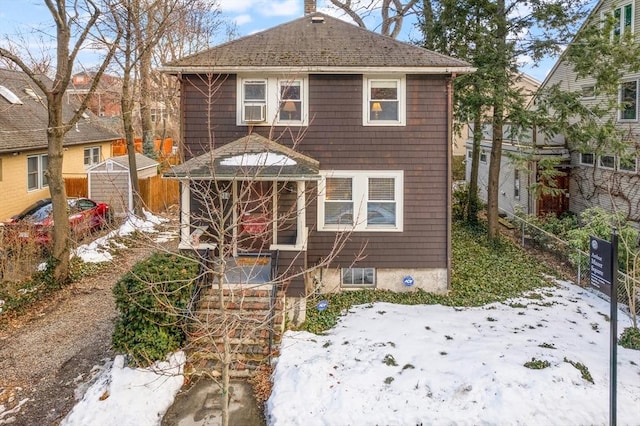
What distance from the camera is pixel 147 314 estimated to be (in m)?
8.02

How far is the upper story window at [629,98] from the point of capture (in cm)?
1778

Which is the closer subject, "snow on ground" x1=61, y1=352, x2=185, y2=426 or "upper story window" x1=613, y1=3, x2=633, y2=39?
"snow on ground" x1=61, y1=352, x2=185, y2=426

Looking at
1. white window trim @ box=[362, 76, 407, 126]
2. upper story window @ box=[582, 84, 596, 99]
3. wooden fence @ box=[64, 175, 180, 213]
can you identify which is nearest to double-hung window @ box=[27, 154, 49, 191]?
wooden fence @ box=[64, 175, 180, 213]

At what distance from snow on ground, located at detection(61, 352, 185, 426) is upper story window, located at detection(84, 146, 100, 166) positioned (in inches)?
832

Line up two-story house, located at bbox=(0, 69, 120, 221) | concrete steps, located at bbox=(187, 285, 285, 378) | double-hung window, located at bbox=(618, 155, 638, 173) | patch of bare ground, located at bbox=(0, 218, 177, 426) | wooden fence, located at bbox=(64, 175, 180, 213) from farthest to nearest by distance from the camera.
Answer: wooden fence, located at bbox=(64, 175, 180, 213) < two-story house, located at bbox=(0, 69, 120, 221) < double-hung window, located at bbox=(618, 155, 638, 173) < concrete steps, located at bbox=(187, 285, 285, 378) < patch of bare ground, located at bbox=(0, 218, 177, 426)

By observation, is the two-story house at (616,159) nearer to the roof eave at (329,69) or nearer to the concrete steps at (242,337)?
the roof eave at (329,69)

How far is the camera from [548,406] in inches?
263

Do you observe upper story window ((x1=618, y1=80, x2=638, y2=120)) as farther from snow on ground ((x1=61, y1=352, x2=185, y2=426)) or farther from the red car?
the red car

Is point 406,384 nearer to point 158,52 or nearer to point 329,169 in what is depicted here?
point 329,169

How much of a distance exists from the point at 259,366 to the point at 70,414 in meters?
3.00

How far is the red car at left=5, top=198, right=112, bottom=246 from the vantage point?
43.5 feet

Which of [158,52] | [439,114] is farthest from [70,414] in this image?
[158,52]

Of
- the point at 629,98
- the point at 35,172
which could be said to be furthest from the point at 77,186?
the point at 629,98

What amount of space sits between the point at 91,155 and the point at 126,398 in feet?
74.9
